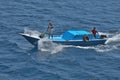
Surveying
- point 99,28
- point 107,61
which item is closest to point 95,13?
point 99,28

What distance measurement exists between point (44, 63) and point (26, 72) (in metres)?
4.53

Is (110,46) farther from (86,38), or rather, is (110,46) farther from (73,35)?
(73,35)

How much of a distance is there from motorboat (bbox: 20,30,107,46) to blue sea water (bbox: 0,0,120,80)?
972mm

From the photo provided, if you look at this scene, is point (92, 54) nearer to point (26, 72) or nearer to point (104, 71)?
point (104, 71)

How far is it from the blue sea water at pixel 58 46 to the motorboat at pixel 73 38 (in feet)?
3.19

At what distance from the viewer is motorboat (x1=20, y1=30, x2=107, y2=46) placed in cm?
7125

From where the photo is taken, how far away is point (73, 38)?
2879 inches

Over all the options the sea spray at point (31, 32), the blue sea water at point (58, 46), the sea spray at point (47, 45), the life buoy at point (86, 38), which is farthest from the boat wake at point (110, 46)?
the sea spray at point (31, 32)

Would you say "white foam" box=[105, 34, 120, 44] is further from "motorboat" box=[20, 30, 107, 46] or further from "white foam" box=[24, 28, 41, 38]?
"white foam" box=[24, 28, 41, 38]

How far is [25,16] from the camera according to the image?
90.5 m

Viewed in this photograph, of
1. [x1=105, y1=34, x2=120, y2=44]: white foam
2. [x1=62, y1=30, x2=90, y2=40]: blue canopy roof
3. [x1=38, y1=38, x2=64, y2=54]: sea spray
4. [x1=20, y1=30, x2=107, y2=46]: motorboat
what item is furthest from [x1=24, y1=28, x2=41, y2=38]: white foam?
[x1=105, y1=34, x2=120, y2=44]: white foam

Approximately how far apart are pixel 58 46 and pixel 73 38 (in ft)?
11.4

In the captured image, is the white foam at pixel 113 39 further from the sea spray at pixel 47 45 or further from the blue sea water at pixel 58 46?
the sea spray at pixel 47 45

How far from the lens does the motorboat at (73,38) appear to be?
71250mm
